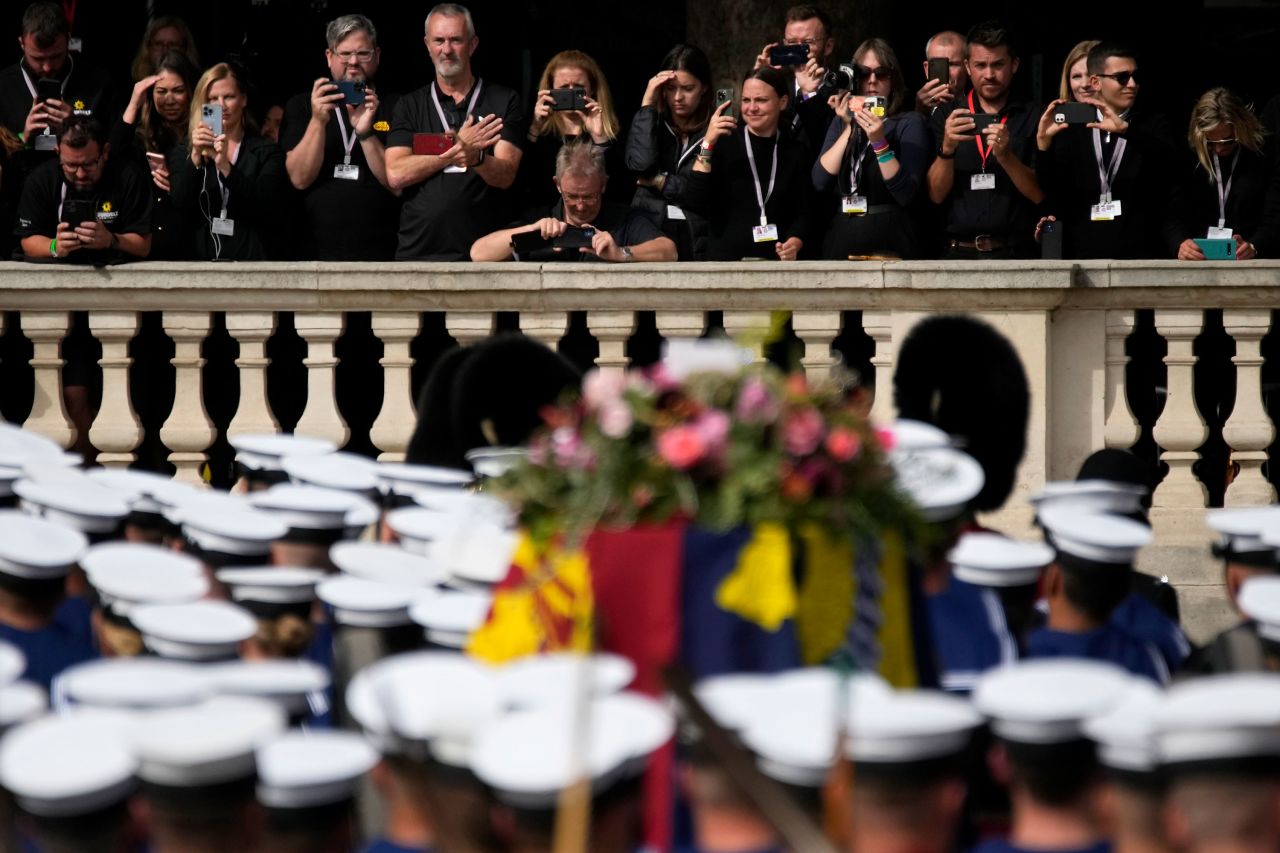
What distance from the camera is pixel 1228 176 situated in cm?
905

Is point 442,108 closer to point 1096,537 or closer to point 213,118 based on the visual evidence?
point 213,118

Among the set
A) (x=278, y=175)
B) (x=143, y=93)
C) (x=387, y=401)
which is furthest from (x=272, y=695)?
(x=143, y=93)

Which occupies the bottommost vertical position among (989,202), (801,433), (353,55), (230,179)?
(801,433)

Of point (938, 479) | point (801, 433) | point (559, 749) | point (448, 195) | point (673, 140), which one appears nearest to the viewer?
point (559, 749)

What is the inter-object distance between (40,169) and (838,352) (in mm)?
3401

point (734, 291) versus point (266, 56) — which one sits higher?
point (266, 56)

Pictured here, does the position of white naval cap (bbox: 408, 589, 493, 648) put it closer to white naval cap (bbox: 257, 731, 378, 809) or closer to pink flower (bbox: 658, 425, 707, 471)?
white naval cap (bbox: 257, 731, 378, 809)

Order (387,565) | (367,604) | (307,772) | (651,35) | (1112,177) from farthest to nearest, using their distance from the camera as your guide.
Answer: (651,35) → (1112,177) → (387,565) → (367,604) → (307,772)

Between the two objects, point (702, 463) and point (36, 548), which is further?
point (36, 548)

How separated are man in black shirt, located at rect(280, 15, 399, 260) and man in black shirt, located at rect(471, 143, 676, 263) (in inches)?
19.9

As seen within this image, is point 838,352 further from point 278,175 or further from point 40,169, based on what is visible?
point 40,169

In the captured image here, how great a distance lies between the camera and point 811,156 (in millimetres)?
8984

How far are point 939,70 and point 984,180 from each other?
72 cm

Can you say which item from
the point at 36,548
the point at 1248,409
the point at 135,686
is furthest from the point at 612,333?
the point at 135,686
